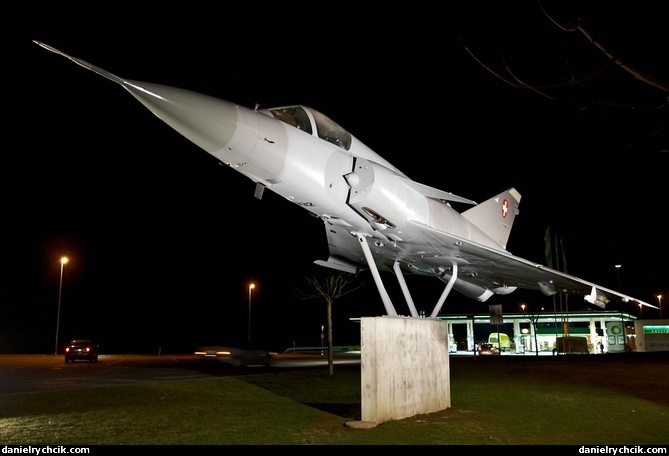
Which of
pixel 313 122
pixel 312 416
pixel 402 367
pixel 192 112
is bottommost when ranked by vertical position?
pixel 312 416

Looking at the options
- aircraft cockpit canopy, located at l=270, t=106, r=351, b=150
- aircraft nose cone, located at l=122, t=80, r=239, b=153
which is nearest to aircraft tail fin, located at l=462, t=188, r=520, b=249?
aircraft cockpit canopy, located at l=270, t=106, r=351, b=150

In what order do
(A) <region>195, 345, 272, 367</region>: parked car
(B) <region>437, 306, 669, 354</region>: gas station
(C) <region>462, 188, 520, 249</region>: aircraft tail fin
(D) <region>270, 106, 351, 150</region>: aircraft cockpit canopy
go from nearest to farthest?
(D) <region>270, 106, 351, 150</region>: aircraft cockpit canopy, (C) <region>462, 188, 520, 249</region>: aircraft tail fin, (A) <region>195, 345, 272, 367</region>: parked car, (B) <region>437, 306, 669, 354</region>: gas station

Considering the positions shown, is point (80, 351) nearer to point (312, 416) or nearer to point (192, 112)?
point (312, 416)

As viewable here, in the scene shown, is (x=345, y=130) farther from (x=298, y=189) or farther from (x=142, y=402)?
(x=142, y=402)

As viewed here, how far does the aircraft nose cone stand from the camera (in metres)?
6.71

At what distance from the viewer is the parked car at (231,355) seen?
22234 millimetres

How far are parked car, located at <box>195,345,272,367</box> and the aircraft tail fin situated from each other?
13.2 metres

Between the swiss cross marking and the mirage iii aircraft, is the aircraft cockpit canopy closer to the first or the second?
the mirage iii aircraft

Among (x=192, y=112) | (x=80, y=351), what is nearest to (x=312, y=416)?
(x=192, y=112)

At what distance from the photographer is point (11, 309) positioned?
5097 centimetres

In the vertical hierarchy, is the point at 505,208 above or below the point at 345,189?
above

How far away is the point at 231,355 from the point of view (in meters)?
22.4

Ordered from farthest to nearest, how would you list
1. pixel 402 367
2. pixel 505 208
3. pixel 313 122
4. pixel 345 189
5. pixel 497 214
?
pixel 505 208 < pixel 497 214 < pixel 402 367 < pixel 345 189 < pixel 313 122

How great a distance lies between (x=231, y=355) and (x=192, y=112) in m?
17.3
